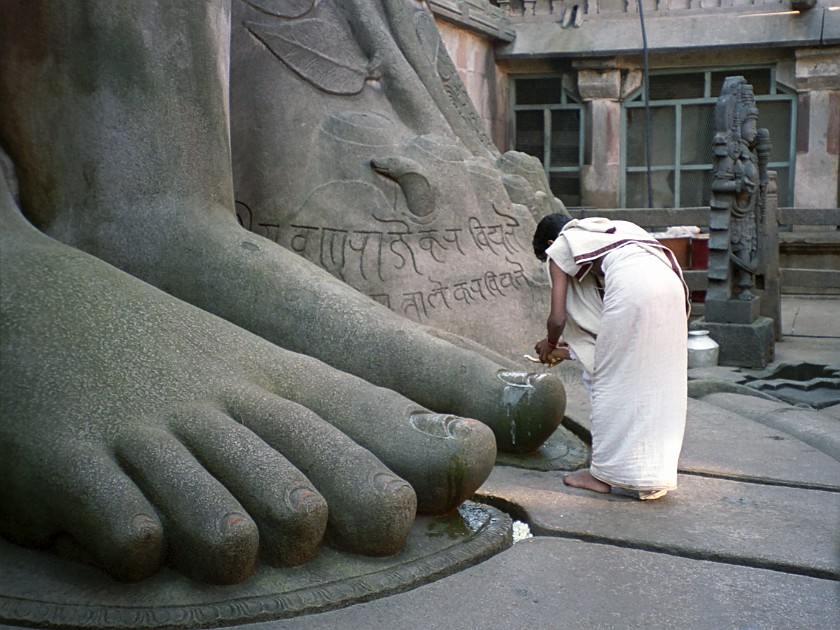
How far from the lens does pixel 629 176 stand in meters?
11.9

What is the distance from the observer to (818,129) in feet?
35.3

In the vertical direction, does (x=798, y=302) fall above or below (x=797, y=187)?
below

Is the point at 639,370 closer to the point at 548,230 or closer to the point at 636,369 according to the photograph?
the point at 636,369

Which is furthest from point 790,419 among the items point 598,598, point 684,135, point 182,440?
point 684,135

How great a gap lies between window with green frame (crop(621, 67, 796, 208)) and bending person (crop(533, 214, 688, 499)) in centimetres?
890

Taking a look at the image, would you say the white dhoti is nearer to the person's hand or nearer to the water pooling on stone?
the person's hand

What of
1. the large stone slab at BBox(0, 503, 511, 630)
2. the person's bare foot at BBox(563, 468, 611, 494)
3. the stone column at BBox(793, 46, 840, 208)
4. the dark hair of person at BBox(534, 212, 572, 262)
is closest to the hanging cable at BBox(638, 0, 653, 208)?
the stone column at BBox(793, 46, 840, 208)

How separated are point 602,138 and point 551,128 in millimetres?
648

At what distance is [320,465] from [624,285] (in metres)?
1.10

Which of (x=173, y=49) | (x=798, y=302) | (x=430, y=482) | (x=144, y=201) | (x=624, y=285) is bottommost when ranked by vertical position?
(x=798, y=302)

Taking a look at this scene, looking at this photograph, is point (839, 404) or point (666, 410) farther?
point (839, 404)

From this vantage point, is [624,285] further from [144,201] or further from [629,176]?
[629,176]

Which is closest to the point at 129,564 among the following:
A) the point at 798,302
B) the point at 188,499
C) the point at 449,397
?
the point at 188,499

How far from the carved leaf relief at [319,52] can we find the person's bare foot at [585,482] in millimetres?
1768
